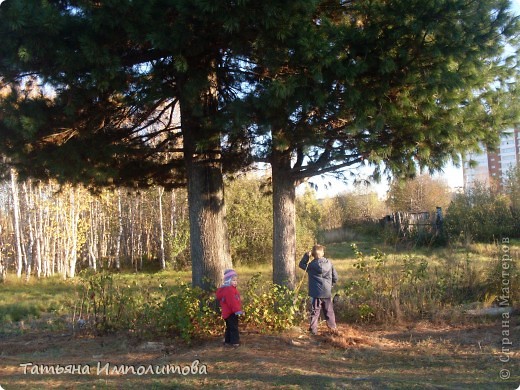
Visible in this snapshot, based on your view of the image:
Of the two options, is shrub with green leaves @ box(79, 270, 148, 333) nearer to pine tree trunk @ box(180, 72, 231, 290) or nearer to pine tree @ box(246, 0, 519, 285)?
pine tree trunk @ box(180, 72, 231, 290)

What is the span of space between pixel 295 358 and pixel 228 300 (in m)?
1.23

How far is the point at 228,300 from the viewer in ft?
21.7

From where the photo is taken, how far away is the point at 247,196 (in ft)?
75.0

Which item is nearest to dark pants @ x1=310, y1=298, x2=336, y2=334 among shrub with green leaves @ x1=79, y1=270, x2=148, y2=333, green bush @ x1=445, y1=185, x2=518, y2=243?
shrub with green leaves @ x1=79, y1=270, x2=148, y2=333

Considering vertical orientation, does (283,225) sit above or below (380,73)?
below

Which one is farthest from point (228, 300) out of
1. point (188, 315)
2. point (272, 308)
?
point (272, 308)

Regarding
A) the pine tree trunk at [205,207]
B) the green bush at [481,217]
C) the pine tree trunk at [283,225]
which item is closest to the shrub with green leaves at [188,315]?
the pine tree trunk at [205,207]

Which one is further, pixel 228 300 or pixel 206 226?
pixel 206 226

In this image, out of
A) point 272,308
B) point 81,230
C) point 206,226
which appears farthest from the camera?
point 81,230

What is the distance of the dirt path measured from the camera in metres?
5.28

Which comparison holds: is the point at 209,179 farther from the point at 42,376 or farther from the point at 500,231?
the point at 500,231

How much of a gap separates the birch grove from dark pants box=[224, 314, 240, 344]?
36.8 feet

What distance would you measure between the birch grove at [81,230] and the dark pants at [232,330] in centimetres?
1121

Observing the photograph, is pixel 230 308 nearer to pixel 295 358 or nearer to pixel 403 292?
pixel 295 358
